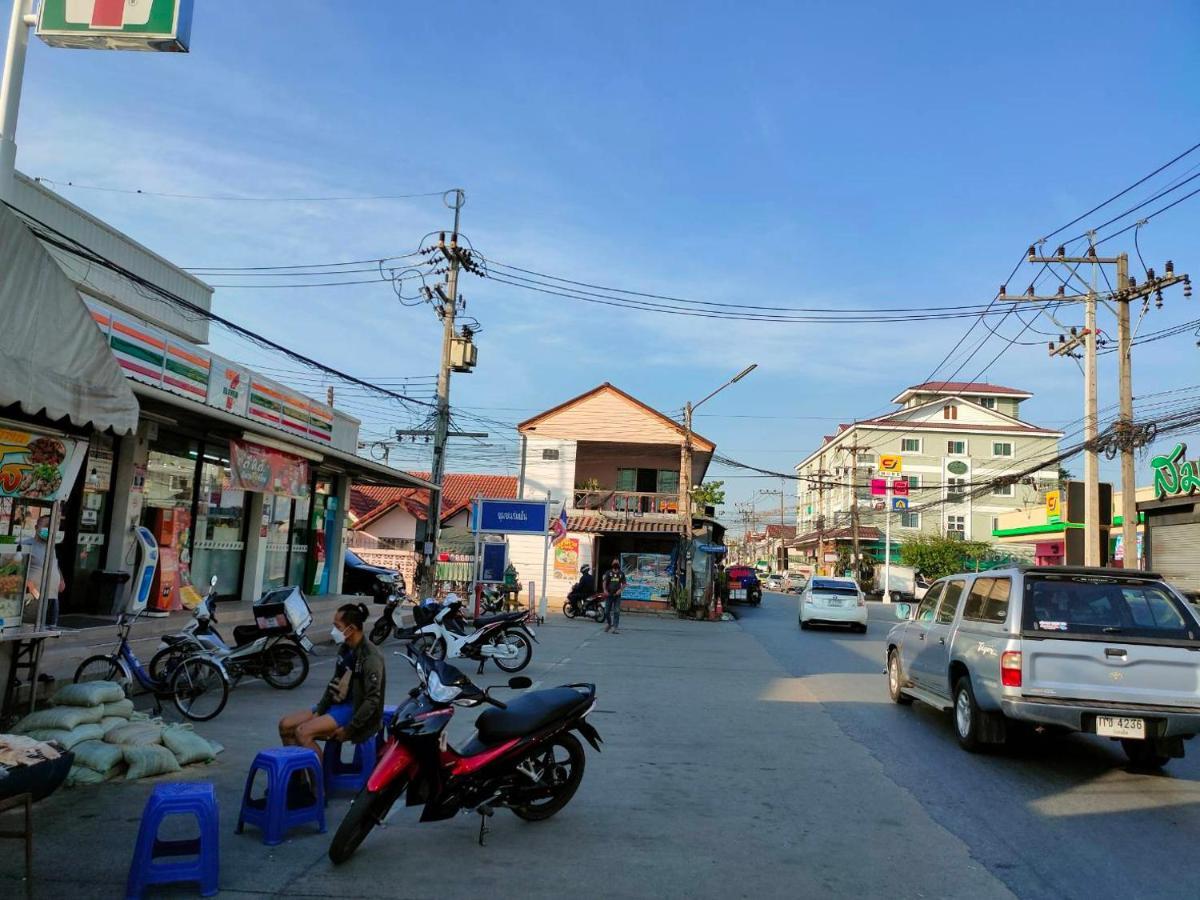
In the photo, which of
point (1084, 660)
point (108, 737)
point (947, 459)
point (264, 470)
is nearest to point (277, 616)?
point (108, 737)

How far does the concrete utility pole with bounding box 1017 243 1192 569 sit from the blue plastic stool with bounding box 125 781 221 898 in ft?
73.6

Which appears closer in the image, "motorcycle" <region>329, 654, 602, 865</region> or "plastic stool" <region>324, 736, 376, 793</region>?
"motorcycle" <region>329, 654, 602, 865</region>

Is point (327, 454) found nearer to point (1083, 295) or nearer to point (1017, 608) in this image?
point (1017, 608)

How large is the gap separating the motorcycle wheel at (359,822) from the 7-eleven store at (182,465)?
5292 mm

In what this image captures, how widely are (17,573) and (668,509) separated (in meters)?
32.7

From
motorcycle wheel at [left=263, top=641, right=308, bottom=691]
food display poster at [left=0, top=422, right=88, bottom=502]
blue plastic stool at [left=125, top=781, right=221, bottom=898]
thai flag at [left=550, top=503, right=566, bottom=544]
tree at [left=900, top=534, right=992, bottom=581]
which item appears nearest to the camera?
blue plastic stool at [left=125, top=781, right=221, bottom=898]

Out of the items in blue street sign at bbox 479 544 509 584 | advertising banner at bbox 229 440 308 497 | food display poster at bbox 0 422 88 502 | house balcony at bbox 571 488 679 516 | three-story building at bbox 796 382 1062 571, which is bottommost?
blue street sign at bbox 479 544 509 584

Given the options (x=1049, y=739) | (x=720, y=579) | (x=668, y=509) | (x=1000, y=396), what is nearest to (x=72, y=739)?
(x=1049, y=739)

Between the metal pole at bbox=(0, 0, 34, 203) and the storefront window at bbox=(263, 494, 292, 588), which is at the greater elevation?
the metal pole at bbox=(0, 0, 34, 203)

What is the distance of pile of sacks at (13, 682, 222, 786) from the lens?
6.43m

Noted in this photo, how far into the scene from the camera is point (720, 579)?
34.8 meters

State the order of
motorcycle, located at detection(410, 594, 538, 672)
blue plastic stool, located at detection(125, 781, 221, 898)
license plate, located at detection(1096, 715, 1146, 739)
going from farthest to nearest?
motorcycle, located at detection(410, 594, 538, 672)
license plate, located at detection(1096, 715, 1146, 739)
blue plastic stool, located at detection(125, 781, 221, 898)

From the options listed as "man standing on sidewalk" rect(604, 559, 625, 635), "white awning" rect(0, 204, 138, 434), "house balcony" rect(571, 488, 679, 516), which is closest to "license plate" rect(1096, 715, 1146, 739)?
"white awning" rect(0, 204, 138, 434)

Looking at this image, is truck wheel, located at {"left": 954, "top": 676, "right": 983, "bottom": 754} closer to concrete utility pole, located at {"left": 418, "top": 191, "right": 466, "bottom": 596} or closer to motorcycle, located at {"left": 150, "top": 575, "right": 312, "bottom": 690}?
motorcycle, located at {"left": 150, "top": 575, "right": 312, "bottom": 690}
